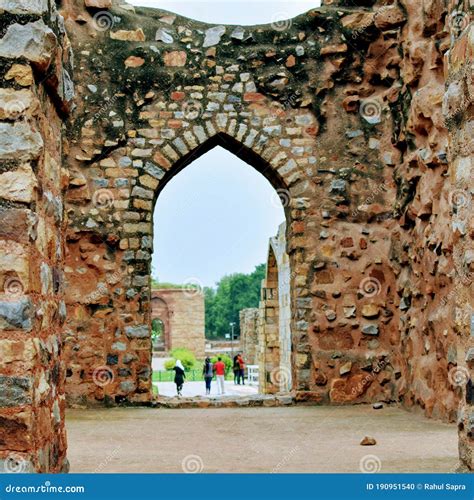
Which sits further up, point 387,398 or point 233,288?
point 233,288

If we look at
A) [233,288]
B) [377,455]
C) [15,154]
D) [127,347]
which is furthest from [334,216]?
[233,288]

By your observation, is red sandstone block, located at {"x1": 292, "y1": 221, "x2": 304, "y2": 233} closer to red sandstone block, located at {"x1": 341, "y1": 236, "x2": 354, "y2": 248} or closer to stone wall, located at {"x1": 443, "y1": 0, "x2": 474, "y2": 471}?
red sandstone block, located at {"x1": 341, "y1": 236, "x2": 354, "y2": 248}

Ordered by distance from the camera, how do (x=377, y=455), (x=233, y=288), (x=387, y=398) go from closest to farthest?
1. (x=377, y=455)
2. (x=387, y=398)
3. (x=233, y=288)

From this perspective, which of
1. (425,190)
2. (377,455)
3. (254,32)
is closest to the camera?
(377,455)

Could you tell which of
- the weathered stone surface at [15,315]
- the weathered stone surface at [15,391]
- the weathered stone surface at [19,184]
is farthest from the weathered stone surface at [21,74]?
the weathered stone surface at [15,391]

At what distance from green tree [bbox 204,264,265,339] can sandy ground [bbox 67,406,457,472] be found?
51184 millimetres

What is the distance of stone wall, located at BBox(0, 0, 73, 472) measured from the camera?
2.97 meters

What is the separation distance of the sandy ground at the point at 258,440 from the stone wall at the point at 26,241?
977 millimetres

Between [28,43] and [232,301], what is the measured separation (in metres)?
59.2

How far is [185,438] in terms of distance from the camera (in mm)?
5480

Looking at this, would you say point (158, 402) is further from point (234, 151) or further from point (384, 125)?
point (384, 125)

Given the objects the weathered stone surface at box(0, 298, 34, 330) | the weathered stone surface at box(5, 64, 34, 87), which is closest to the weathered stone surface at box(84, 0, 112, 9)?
the weathered stone surface at box(5, 64, 34, 87)

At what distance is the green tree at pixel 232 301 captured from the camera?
5962 centimetres

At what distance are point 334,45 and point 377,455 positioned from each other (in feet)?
16.5
